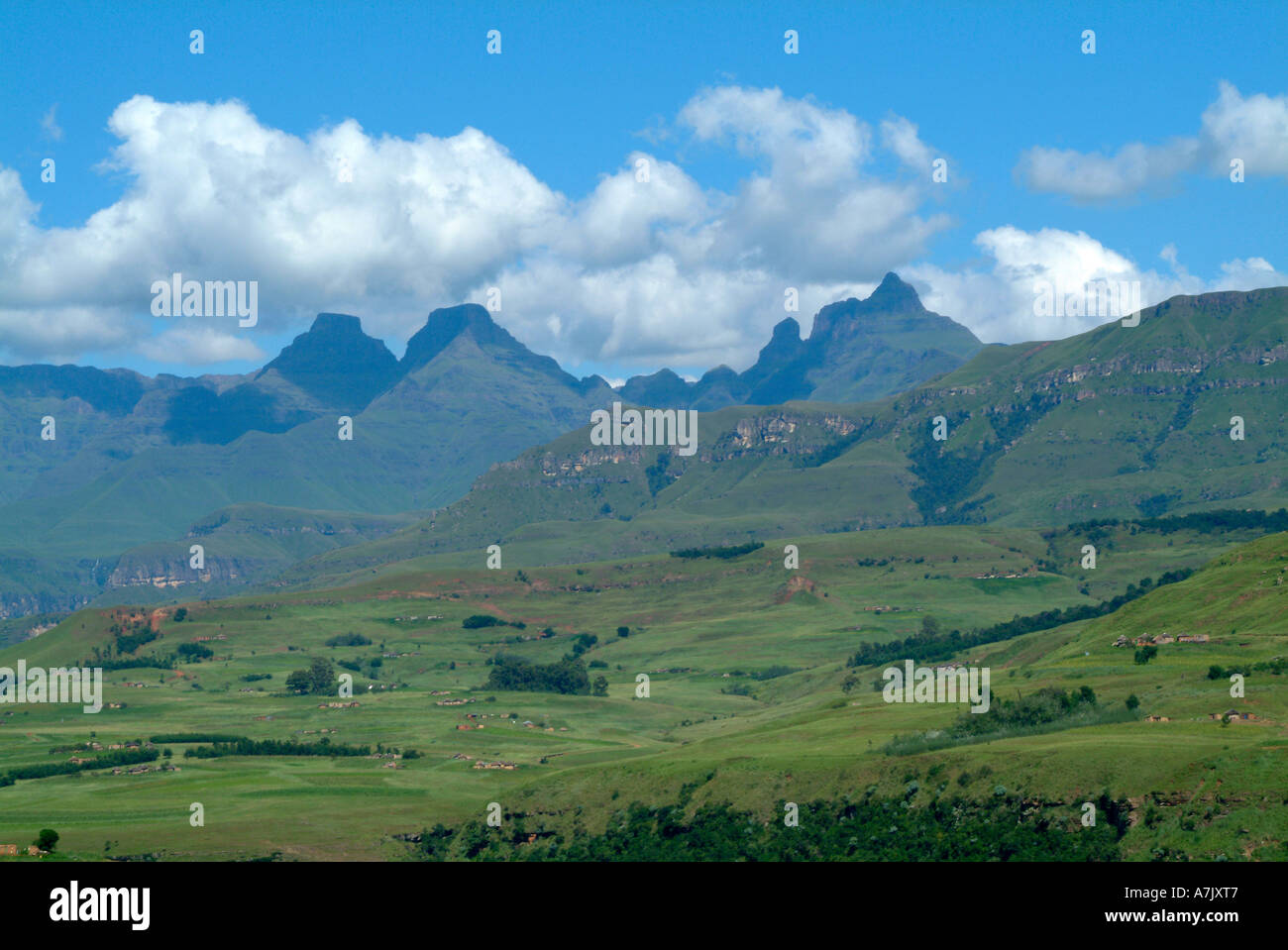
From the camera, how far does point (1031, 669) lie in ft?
576

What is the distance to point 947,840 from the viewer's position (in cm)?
9931

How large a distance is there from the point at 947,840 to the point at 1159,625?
356ft

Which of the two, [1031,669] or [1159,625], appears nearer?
[1031,669]
